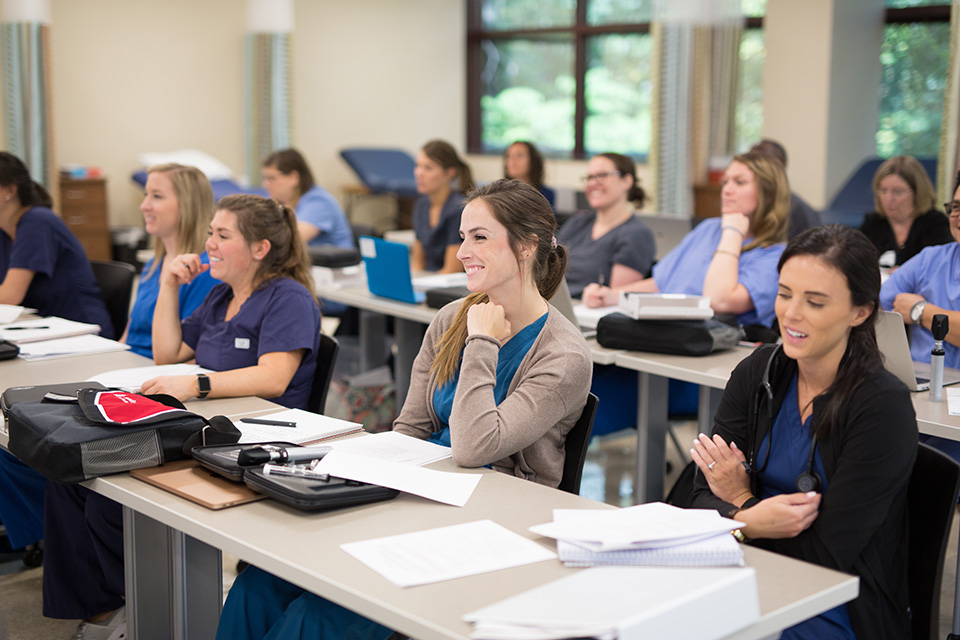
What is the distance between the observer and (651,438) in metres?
2.82

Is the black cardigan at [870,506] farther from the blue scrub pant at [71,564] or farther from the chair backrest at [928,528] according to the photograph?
the blue scrub pant at [71,564]

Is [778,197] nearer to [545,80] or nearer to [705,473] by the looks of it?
[705,473]

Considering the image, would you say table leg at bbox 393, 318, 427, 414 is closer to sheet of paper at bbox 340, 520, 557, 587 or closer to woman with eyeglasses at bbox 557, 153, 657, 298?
woman with eyeglasses at bbox 557, 153, 657, 298

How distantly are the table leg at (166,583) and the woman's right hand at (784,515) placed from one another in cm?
101

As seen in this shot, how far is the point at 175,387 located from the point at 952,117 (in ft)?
17.3

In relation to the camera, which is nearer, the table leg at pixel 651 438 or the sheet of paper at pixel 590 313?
the table leg at pixel 651 438

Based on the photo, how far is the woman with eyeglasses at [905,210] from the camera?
162 inches

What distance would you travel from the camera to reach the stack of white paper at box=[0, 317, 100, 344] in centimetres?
285

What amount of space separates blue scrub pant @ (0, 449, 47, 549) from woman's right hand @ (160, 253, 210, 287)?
0.65 metres

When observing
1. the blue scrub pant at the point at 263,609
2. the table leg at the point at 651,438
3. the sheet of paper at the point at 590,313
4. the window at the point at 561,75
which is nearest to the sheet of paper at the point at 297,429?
the blue scrub pant at the point at 263,609

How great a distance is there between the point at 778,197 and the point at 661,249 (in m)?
1.12

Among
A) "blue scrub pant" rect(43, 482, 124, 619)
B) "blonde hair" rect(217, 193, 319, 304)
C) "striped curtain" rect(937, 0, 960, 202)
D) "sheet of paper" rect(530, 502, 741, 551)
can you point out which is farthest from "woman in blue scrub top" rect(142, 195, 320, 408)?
"striped curtain" rect(937, 0, 960, 202)

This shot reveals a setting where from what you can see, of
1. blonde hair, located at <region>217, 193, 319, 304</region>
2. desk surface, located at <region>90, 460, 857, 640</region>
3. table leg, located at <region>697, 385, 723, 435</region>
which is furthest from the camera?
table leg, located at <region>697, 385, 723, 435</region>

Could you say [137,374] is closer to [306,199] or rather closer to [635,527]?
[635,527]
